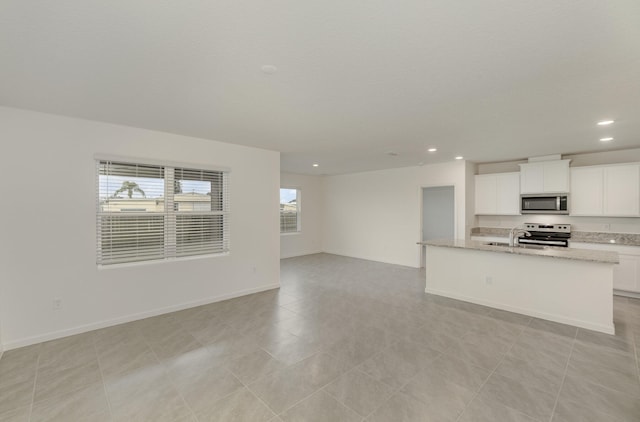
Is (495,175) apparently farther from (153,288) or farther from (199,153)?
(153,288)

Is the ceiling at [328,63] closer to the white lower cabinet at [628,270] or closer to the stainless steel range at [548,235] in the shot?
the white lower cabinet at [628,270]

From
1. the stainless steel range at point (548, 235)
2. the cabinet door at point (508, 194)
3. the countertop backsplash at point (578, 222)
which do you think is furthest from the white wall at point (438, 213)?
the stainless steel range at point (548, 235)

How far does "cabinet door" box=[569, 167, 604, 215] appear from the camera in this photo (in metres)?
4.97

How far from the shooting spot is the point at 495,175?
20.1ft

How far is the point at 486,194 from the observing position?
6.29 meters

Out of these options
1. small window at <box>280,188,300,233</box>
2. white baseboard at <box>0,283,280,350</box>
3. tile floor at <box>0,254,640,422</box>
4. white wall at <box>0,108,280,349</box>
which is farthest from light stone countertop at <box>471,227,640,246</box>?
white wall at <box>0,108,280,349</box>

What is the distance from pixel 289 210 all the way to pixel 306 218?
63 cm

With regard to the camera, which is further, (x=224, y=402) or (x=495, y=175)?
(x=495, y=175)

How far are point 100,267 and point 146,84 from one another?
95.6 inches

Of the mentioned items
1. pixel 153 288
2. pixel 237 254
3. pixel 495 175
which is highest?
pixel 495 175

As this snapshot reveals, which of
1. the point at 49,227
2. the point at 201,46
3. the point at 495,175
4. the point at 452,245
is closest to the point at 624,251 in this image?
the point at 495,175

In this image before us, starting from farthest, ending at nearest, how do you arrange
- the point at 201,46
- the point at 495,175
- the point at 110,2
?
the point at 495,175
the point at 201,46
the point at 110,2

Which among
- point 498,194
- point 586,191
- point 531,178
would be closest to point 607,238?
point 586,191

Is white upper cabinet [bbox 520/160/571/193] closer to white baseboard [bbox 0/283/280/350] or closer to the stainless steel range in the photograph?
the stainless steel range
